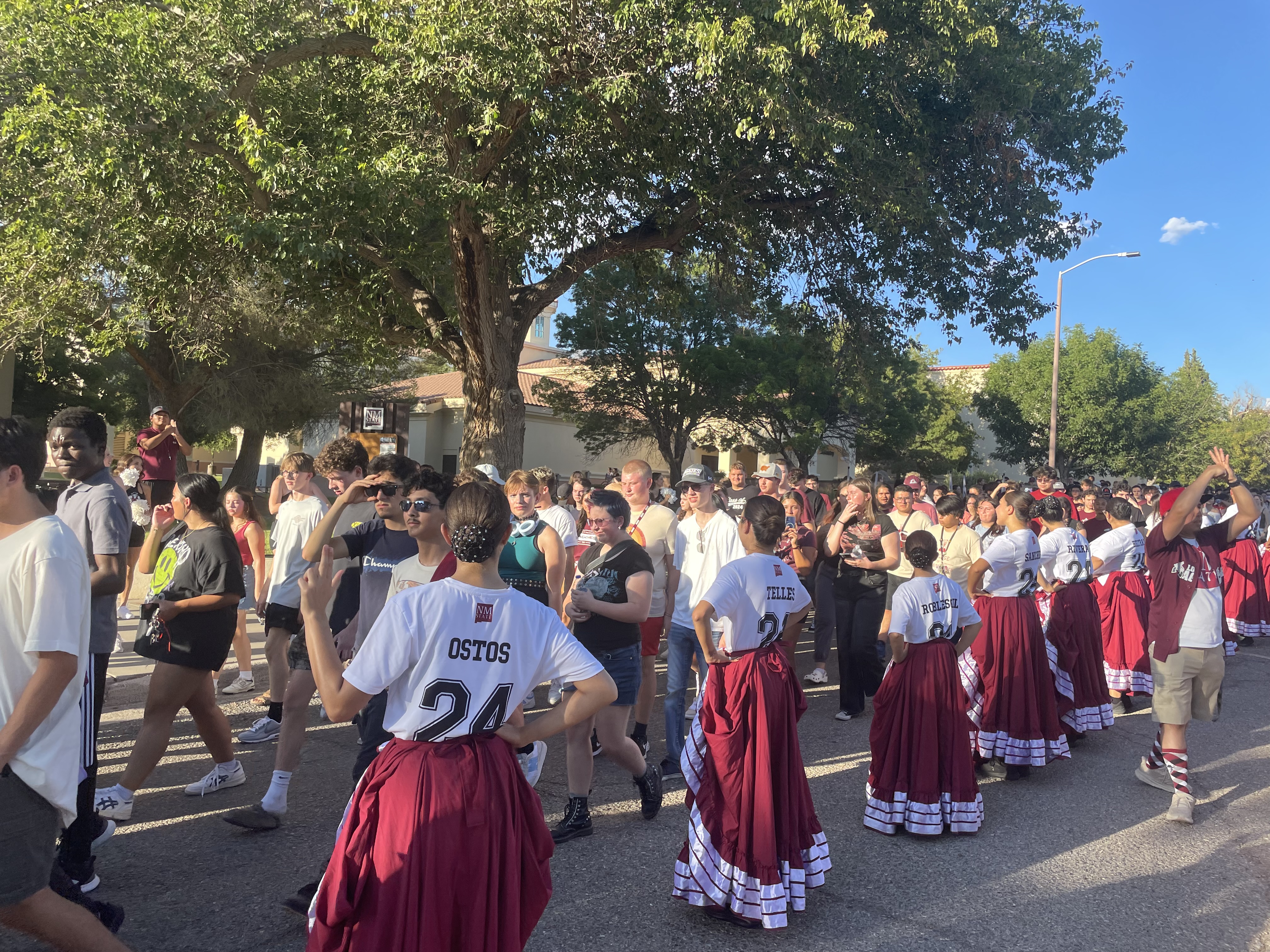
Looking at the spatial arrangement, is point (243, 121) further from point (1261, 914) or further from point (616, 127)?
point (1261, 914)

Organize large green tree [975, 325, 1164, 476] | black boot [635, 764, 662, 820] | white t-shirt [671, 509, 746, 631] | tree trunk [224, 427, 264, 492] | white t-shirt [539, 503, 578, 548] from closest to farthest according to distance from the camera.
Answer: black boot [635, 764, 662, 820], white t-shirt [671, 509, 746, 631], white t-shirt [539, 503, 578, 548], tree trunk [224, 427, 264, 492], large green tree [975, 325, 1164, 476]

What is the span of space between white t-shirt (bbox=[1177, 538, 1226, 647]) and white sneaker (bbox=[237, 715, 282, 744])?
5672 mm

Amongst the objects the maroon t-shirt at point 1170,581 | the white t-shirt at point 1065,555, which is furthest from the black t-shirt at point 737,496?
the maroon t-shirt at point 1170,581

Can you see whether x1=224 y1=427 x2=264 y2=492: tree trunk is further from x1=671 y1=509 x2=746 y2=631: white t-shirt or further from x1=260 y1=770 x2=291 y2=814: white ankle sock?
x1=260 y1=770 x2=291 y2=814: white ankle sock

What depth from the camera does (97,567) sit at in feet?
13.1

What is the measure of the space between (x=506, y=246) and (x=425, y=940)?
11553 mm

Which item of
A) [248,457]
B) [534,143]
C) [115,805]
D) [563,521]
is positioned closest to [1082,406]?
[248,457]

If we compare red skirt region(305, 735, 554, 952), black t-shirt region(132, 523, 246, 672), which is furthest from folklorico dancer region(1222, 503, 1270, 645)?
red skirt region(305, 735, 554, 952)

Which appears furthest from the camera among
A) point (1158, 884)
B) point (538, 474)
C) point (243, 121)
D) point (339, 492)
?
point (243, 121)

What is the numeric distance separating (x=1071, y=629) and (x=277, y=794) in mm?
5614

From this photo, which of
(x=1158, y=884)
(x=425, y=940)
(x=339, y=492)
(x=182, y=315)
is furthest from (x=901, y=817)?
(x=182, y=315)

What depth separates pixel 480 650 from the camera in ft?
8.78

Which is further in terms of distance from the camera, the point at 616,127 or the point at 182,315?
the point at 182,315

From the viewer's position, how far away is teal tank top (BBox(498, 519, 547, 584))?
533 cm
